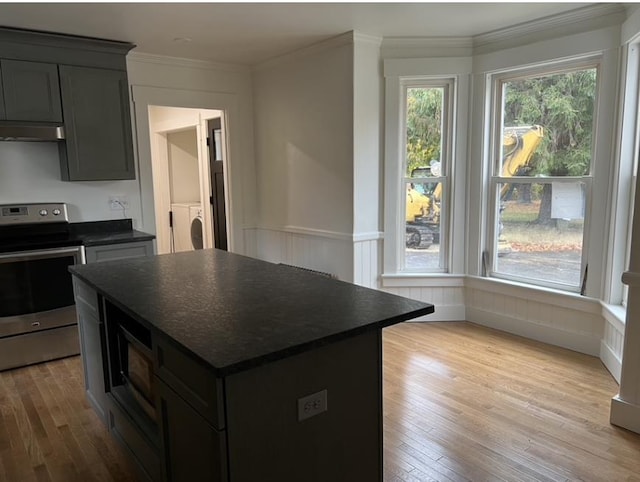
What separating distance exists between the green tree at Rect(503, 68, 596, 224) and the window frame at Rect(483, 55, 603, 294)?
0.04m

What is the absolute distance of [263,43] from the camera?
390 centimetres

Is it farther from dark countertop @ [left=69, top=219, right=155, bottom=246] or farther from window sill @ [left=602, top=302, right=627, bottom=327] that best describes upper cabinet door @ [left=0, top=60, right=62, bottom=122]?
window sill @ [left=602, top=302, right=627, bottom=327]

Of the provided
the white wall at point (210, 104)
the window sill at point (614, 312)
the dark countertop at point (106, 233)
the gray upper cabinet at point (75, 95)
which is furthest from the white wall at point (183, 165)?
the window sill at point (614, 312)

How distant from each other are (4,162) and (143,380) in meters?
2.66

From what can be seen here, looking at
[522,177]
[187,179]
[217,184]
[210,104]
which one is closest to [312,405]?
[522,177]

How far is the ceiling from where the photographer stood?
3.04 meters

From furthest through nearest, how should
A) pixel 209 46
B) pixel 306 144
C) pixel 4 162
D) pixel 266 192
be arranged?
pixel 266 192 → pixel 306 144 → pixel 209 46 → pixel 4 162

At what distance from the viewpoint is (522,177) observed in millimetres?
3727

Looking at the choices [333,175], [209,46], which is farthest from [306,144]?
[209,46]

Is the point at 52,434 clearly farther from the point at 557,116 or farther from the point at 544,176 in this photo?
the point at 557,116

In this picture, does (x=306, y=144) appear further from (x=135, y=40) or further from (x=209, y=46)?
(x=135, y=40)

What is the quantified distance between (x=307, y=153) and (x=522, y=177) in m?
1.80

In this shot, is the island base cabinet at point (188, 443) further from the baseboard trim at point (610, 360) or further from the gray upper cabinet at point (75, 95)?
the gray upper cabinet at point (75, 95)

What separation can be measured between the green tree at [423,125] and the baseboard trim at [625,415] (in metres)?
2.31
